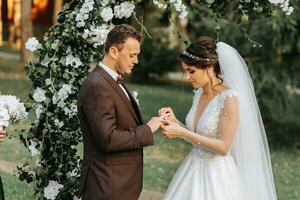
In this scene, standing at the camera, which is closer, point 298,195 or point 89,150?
point 89,150

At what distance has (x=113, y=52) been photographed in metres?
3.89

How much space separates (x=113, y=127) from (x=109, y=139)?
0.26 ft

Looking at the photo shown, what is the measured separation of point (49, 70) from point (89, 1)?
2.04 ft

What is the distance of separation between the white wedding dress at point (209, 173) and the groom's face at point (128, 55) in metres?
0.78

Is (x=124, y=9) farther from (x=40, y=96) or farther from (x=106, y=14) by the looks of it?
(x=40, y=96)

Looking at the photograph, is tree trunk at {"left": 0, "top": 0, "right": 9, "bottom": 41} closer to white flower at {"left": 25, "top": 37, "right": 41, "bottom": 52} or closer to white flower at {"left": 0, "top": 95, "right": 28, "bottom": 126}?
white flower at {"left": 25, "top": 37, "right": 41, "bottom": 52}

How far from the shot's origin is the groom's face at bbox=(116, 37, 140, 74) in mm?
3852

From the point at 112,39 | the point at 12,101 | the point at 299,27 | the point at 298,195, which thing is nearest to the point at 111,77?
the point at 112,39

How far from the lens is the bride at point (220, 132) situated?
4.33 metres

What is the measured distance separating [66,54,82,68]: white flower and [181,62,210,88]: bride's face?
1042mm

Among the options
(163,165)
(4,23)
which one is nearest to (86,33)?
(163,165)

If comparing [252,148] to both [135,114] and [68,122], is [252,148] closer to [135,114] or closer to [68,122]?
[135,114]

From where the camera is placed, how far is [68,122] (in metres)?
5.14

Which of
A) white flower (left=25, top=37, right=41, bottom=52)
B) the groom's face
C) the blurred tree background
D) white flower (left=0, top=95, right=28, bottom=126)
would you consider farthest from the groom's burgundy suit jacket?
the blurred tree background
